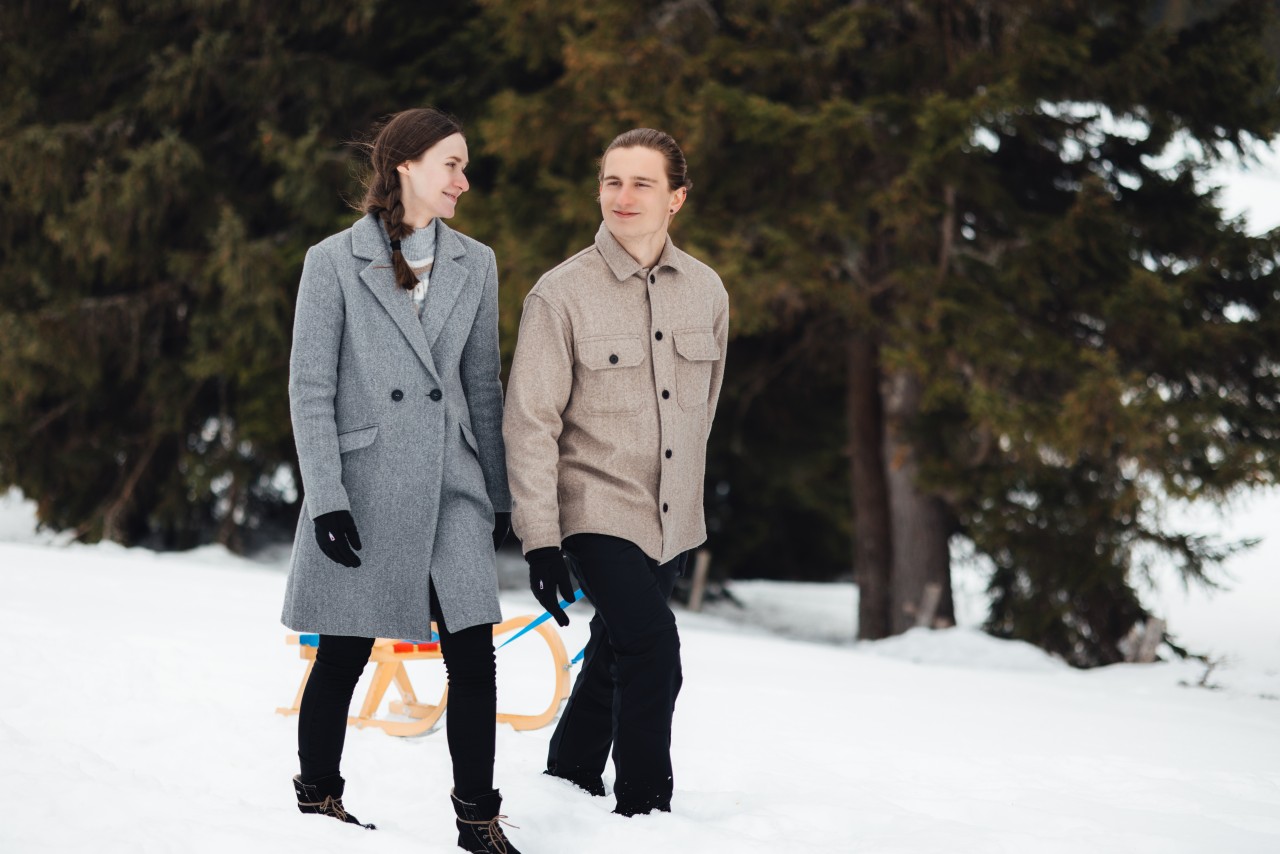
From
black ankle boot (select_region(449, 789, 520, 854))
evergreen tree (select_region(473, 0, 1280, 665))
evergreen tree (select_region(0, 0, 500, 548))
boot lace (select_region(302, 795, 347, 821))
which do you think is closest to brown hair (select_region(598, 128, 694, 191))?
black ankle boot (select_region(449, 789, 520, 854))

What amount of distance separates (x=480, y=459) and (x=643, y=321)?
54 cm

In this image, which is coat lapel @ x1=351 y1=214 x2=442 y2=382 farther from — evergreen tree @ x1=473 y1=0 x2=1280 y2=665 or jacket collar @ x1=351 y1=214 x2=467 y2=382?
evergreen tree @ x1=473 y1=0 x2=1280 y2=665

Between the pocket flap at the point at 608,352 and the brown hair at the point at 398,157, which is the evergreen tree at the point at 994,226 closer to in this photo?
the pocket flap at the point at 608,352

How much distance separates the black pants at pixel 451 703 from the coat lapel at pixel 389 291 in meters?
0.55

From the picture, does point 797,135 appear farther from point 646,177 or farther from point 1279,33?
point 646,177

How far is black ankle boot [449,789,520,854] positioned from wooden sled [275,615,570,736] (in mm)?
1166

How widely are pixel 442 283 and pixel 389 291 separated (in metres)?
0.14

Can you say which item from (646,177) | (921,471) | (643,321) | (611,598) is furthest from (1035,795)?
(921,471)

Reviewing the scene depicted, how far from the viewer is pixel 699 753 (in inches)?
169

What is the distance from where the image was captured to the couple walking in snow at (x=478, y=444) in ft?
9.45

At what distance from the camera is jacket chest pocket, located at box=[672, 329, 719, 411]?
327 cm

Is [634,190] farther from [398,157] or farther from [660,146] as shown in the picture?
[398,157]

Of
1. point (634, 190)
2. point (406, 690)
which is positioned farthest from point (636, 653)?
point (406, 690)

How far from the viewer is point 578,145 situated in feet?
32.0
